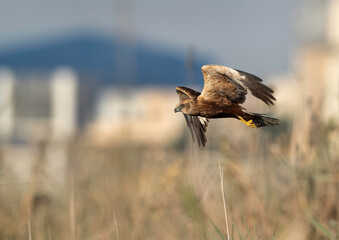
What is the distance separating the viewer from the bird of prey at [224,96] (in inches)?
48.5

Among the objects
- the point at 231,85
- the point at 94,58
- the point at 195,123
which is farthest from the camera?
the point at 94,58

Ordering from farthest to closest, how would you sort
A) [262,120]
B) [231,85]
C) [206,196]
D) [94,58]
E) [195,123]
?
[94,58] → [206,196] → [195,123] → [231,85] → [262,120]

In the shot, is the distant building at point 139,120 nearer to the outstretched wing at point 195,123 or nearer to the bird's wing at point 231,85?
the outstretched wing at point 195,123

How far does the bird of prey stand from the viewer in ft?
4.04

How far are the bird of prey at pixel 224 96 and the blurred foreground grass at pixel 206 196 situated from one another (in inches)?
32.1

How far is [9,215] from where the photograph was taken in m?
2.93

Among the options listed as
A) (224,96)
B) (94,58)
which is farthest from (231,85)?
(94,58)

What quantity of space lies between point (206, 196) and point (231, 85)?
167 cm

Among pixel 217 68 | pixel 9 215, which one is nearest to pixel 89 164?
pixel 9 215

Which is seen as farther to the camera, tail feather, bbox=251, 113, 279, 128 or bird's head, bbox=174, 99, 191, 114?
bird's head, bbox=174, 99, 191, 114

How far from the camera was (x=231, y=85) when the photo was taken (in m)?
1.34

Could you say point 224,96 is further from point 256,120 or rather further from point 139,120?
point 139,120

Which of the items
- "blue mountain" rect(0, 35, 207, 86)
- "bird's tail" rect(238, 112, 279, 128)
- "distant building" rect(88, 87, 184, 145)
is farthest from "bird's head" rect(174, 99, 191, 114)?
"blue mountain" rect(0, 35, 207, 86)

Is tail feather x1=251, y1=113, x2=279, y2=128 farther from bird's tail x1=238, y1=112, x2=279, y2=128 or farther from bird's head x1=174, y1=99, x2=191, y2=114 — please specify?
bird's head x1=174, y1=99, x2=191, y2=114
